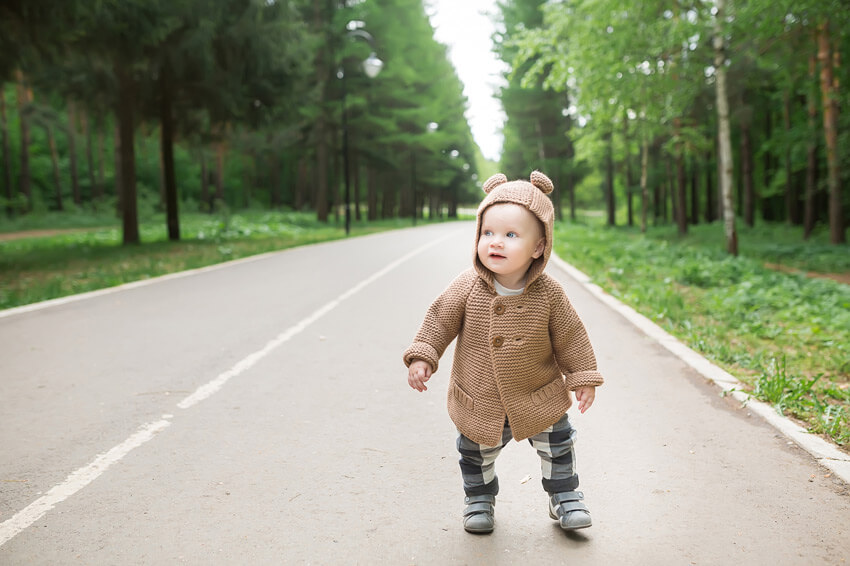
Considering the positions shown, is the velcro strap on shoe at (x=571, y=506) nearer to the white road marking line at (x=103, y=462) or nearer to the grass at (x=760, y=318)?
the grass at (x=760, y=318)

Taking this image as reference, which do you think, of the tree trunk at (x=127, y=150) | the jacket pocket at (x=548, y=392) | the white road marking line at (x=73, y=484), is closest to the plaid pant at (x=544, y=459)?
the jacket pocket at (x=548, y=392)

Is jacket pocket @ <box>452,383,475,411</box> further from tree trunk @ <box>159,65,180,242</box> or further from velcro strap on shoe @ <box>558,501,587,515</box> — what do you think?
tree trunk @ <box>159,65,180,242</box>

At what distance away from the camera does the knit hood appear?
298 cm

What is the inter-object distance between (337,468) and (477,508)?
105 centimetres

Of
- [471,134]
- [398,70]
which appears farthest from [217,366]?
[471,134]

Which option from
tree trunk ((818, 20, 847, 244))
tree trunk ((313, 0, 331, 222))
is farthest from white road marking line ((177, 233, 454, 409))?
tree trunk ((313, 0, 331, 222))

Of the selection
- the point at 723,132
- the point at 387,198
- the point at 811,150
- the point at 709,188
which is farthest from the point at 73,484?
the point at 387,198

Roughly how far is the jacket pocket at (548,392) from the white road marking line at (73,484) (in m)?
2.36

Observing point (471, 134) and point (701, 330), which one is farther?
point (471, 134)

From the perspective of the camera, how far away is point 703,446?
4312 millimetres

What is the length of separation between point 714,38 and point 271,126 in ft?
44.6

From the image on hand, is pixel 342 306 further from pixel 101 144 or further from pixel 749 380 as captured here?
pixel 101 144

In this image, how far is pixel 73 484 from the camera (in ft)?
12.2

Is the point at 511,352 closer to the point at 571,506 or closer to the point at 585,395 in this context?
the point at 585,395
